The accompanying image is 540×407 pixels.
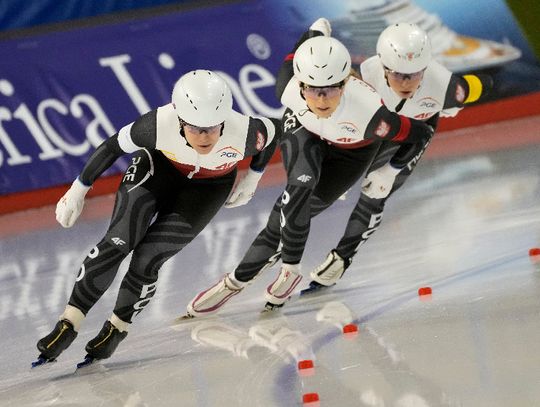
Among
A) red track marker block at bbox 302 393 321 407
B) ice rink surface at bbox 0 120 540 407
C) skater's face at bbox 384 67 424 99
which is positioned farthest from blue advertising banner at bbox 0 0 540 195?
red track marker block at bbox 302 393 321 407

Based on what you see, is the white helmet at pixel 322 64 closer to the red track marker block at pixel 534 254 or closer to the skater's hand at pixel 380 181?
the skater's hand at pixel 380 181

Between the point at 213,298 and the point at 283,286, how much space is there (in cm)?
41

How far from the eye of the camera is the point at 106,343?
18.3 ft

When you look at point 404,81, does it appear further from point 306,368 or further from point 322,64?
point 306,368

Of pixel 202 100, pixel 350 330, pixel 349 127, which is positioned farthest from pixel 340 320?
pixel 202 100

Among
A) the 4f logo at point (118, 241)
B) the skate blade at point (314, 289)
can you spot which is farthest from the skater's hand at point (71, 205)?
the skate blade at point (314, 289)

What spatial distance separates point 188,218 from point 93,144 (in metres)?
4.39

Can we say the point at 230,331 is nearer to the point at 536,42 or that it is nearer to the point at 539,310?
the point at 539,310

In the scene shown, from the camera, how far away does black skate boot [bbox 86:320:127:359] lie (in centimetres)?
559

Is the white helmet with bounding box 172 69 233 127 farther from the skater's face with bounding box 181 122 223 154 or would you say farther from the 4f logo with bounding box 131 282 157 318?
the 4f logo with bounding box 131 282 157 318

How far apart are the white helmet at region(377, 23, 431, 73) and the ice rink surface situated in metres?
1.14

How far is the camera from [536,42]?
10.5 m

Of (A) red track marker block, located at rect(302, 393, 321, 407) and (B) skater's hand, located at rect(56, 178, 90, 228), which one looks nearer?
(A) red track marker block, located at rect(302, 393, 321, 407)

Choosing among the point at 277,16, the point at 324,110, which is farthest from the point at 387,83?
the point at 277,16
